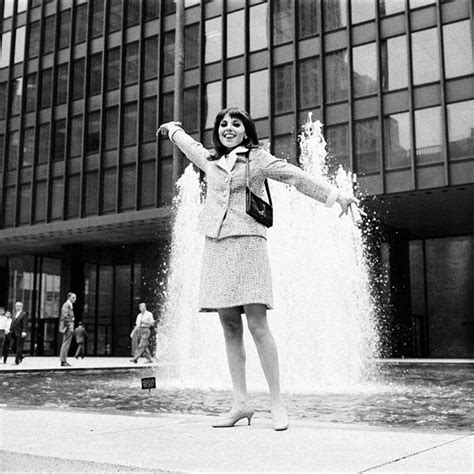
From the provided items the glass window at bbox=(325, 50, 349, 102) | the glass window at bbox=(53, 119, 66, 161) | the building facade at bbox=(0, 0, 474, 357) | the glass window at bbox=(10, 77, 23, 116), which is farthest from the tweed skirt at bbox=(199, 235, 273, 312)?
the glass window at bbox=(10, 77, 23, 116)

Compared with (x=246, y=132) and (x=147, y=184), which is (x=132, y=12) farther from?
(x=246, y=132)

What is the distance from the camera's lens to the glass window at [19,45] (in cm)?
3316

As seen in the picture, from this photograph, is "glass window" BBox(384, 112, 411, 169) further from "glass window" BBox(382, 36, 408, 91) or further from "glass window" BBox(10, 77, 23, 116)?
"glass window" BBox(10, 77, 23, 116)

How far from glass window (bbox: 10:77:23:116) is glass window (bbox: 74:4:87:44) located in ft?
12.0

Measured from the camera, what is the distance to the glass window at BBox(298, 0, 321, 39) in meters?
25.6

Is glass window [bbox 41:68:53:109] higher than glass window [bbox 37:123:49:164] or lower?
higher

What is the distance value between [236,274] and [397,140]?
2040 cm

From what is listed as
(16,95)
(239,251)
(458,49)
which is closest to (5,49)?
(16,95)

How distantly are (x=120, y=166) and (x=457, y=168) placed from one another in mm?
14126

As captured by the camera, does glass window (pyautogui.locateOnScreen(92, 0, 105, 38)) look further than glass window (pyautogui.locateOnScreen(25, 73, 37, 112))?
No

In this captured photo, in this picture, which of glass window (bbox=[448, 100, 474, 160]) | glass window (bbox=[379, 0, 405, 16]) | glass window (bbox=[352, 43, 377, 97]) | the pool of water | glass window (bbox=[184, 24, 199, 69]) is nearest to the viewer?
the pool of water

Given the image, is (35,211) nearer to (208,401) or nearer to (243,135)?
(208,401)

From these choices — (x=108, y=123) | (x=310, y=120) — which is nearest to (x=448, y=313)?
(x=310, y=120)

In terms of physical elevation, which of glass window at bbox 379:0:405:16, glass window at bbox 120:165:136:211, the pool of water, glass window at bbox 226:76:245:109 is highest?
glass window at bbox 379:0:405:16
